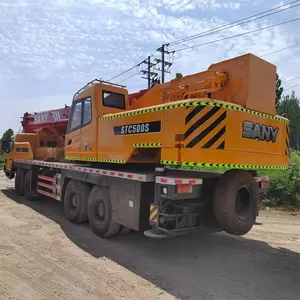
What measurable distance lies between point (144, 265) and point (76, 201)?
11.4ft

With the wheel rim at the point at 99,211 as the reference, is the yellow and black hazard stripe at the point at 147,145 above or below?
above

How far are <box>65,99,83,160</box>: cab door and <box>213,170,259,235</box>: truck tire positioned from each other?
12.9 feet

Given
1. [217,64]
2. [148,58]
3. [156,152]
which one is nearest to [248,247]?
[156,152]

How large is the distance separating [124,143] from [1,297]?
3303 millimetres

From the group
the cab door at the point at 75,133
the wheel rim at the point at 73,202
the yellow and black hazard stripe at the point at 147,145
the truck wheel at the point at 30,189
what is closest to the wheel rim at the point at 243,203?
the yellow and black hazard stripe at the point at 147,145

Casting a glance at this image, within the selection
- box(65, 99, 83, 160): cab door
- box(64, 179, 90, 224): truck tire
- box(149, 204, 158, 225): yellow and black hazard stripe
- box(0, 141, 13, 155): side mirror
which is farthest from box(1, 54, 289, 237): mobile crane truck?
box(0, 141, 13, 155): side mirror

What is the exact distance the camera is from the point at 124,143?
667cm

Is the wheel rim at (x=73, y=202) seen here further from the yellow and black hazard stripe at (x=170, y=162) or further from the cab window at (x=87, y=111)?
the yellow and black hazard stripe at (x=170, y=162)

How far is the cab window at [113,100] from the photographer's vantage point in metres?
8.04

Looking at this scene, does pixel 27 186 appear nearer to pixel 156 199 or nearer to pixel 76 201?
pixel 76 201

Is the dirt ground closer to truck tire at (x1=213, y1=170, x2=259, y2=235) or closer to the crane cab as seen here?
truck tire at (x1=213, y1=170, x2=259, y2=235)

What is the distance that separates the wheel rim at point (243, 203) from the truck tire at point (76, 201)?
3.69 meters

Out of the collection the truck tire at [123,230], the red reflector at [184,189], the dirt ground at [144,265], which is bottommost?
the dirt ground at [144,265]

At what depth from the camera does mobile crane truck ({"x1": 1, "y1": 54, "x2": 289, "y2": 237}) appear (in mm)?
5391
